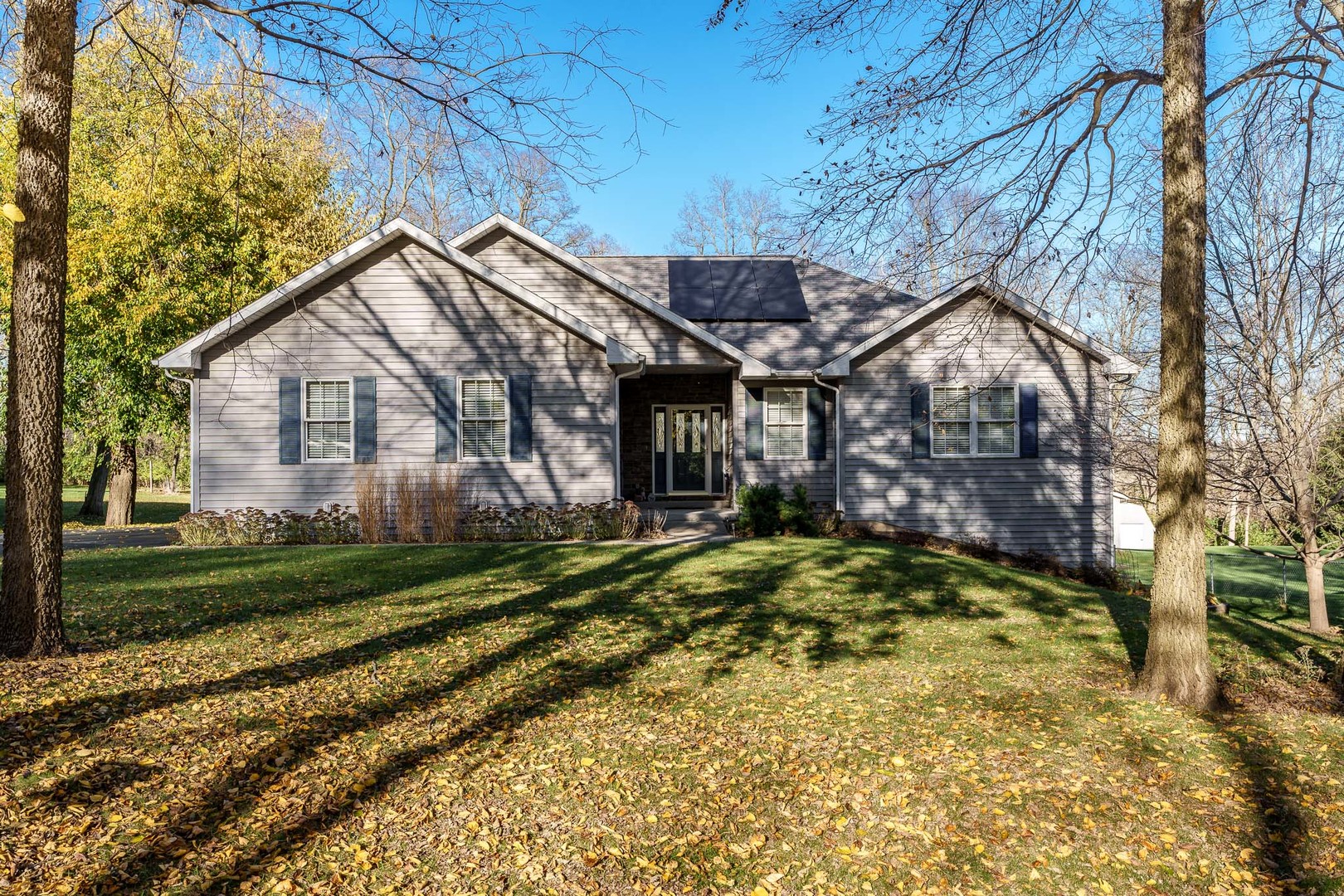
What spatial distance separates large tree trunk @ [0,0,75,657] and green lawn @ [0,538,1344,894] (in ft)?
1.51

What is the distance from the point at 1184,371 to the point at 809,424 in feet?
30.5

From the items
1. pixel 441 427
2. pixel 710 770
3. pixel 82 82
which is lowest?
pixel 710 770

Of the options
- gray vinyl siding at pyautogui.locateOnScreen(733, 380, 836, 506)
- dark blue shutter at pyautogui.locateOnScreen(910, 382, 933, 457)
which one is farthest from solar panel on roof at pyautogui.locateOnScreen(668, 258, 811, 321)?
dark blue shutter at pyautogui.locateOnScreen(910, 382, 933, 457)

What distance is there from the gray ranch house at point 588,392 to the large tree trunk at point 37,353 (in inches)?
291

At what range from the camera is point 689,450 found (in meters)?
17.4

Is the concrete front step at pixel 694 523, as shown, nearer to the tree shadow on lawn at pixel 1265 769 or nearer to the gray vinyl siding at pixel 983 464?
the gray vinyl siding at pixel 983 464

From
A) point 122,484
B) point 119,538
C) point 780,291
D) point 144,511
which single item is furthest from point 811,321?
point 144,511

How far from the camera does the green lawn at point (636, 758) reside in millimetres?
3557

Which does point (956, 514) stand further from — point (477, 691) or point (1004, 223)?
point (477, 691)

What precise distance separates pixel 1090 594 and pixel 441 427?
9822mm

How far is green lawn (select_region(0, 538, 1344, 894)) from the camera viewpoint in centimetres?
356

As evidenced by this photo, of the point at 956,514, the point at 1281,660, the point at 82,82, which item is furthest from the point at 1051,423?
the point at 82,82

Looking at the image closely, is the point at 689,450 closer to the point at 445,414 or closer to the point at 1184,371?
the point at 445,414

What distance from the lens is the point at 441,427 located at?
13.4 m
